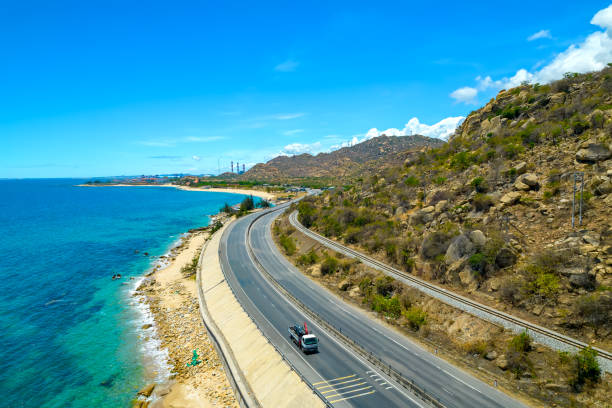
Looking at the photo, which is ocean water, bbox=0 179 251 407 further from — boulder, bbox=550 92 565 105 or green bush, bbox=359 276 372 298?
boulder, bbox=550 92 565 105

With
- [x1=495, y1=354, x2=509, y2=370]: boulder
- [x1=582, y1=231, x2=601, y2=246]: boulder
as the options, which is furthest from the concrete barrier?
[x1=582, y1=231, x2=601, y2=246]: boulder

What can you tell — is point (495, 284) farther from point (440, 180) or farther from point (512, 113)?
point (512, 113)

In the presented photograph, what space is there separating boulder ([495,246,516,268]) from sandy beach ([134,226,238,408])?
29633mm

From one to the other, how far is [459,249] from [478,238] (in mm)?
2506

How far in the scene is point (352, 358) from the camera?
1017 inches

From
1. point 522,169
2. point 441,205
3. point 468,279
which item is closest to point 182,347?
point 468,279

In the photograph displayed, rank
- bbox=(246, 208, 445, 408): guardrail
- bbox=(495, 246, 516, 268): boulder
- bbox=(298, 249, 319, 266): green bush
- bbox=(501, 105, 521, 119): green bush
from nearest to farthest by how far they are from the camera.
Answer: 1. bbox=(246, 208, 445, 408): guardrail
2. bbox=(495, 246, 516, 268): boulder
3. bbox=(298, 249, 319, 266): green bush
4. bbox=(501, 105, 521, 119): green bush

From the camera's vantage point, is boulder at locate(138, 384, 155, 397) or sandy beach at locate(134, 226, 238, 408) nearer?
sandy beach at locate(134, 226, 238, 408)

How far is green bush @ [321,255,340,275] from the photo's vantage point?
153 feet

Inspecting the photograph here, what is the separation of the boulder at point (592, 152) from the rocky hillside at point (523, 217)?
0.40 ft

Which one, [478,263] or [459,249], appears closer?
[478,263]

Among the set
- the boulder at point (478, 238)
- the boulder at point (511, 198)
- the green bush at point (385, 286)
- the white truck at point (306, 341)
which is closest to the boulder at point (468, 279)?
the boulder at point (478, 238)

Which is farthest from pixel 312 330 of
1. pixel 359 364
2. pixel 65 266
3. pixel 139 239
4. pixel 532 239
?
pixel 139 239

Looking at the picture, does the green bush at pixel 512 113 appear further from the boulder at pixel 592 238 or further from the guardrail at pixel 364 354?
the guardrail at pixel 364 354
